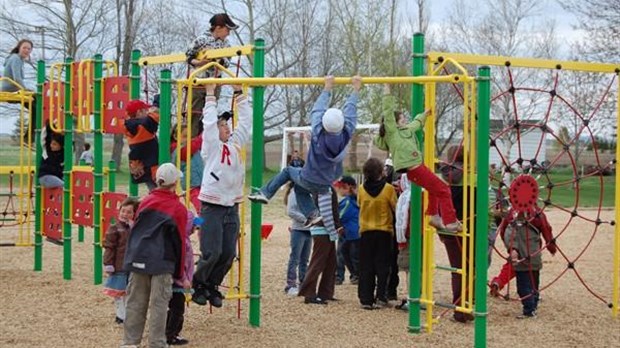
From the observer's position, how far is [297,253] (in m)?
10.5

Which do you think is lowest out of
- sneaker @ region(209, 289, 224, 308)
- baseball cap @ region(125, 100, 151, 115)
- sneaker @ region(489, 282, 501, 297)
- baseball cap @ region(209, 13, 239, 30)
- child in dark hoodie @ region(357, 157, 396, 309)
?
sneaker @ region(489, 282, 501, 297)

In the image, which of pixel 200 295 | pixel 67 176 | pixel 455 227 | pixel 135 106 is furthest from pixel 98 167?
pixel 455 227

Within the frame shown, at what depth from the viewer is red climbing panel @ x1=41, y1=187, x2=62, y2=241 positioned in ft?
38.5

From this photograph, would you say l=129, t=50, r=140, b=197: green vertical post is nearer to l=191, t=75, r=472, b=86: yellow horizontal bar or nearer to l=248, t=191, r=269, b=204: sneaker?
l=191, t=75, r=472, b=86: yellow horizontal bar

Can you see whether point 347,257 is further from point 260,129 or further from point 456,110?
point 456,110

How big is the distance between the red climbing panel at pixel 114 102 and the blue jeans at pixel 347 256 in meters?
2.80

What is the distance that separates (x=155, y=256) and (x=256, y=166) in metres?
1.75

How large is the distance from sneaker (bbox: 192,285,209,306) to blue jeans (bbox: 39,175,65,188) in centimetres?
456

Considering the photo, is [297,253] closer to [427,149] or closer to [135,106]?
[135,106]

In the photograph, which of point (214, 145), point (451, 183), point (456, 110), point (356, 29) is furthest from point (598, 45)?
point (214, 145)

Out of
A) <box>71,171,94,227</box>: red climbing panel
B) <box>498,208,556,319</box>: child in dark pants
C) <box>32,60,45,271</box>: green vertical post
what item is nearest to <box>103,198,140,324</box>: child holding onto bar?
<box>71,171,94,227</box>: red climbing panel

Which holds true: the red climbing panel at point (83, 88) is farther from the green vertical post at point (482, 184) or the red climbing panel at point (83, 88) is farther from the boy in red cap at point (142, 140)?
the green vertical post at point (482, 184)

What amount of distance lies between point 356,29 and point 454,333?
113 ft

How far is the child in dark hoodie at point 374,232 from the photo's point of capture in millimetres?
9656
